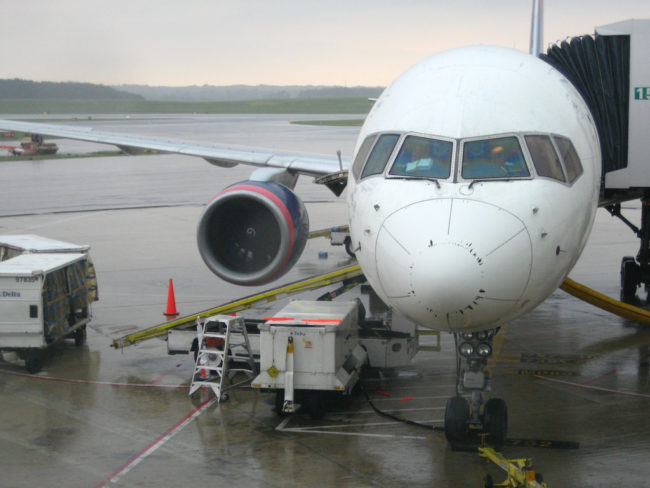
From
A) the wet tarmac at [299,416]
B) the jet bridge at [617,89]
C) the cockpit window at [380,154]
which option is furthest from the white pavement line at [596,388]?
the cockpit window at [380,154]

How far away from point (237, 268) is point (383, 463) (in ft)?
13.4

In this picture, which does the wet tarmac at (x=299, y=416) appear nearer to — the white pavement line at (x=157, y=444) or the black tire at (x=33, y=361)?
the white pavement line at (x=157, y=444)

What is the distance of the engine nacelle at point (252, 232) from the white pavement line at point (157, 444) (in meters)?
1.80

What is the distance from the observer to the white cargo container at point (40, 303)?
13.2m

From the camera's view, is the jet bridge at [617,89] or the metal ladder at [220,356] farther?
the metal ladder at [220,356]

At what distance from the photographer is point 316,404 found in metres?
10.9

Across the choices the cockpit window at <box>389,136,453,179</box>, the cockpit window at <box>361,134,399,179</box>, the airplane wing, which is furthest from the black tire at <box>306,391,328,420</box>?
the airplane wing

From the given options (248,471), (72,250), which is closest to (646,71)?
(248,471)

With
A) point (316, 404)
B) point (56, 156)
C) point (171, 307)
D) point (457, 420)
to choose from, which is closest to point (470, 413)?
point (457, 420)

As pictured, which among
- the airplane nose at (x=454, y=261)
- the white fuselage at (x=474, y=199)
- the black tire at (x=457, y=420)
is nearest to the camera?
the airplane nose at (x=454, y=261)

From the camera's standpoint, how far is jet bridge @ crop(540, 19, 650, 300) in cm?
1130

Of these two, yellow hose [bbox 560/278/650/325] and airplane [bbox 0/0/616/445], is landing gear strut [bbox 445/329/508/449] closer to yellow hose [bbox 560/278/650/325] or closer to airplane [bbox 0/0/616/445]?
airplane [bbox 0/0/616/445]

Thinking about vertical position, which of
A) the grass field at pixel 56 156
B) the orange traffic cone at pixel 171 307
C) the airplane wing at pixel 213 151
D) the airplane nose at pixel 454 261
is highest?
the airplane wing at pixel 213 151

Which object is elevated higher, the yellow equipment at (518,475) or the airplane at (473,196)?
the airplane at (473,196)
